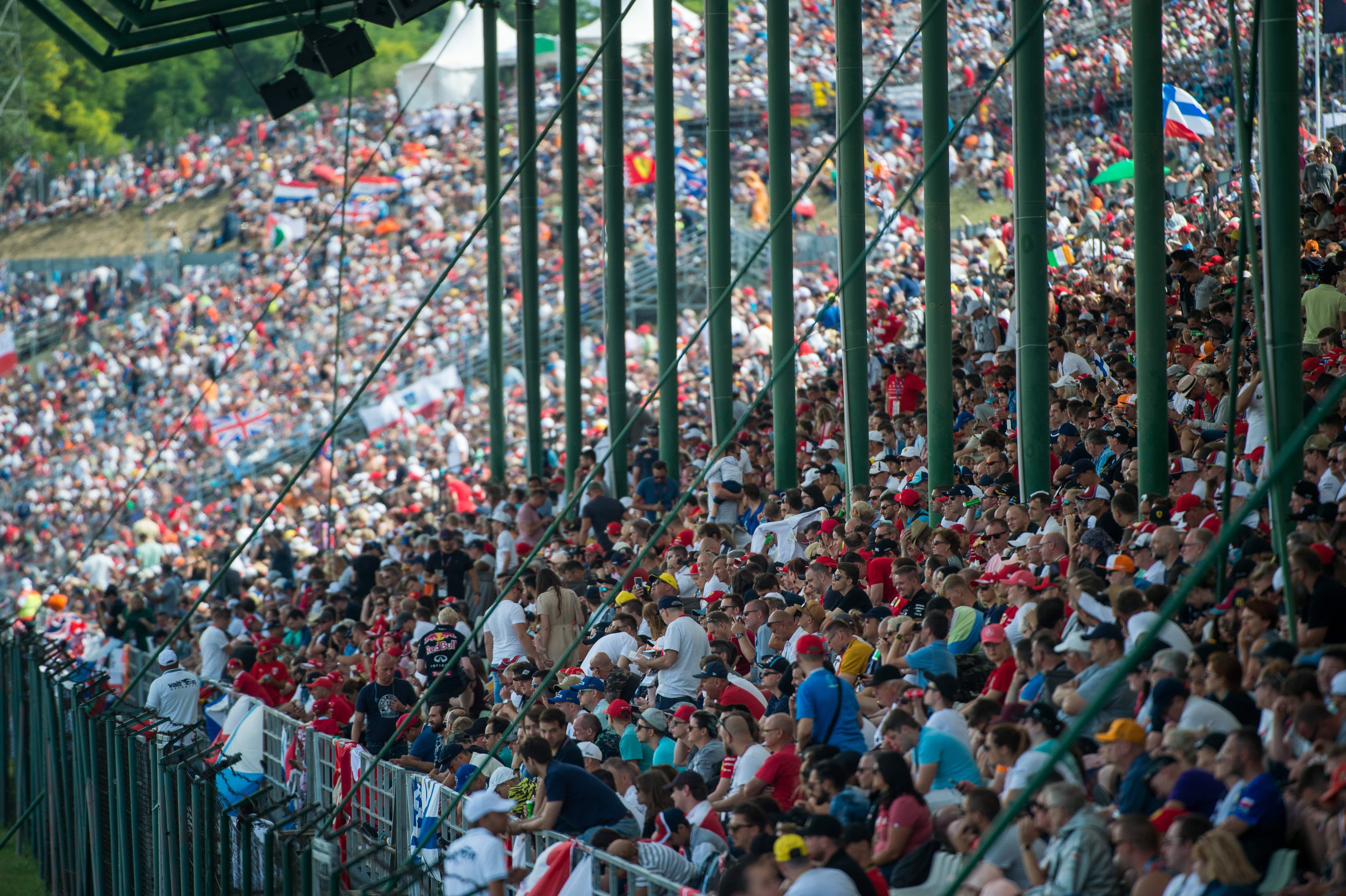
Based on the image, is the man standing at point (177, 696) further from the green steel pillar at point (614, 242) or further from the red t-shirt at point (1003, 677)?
the red t-shirt at point (1003, 677)

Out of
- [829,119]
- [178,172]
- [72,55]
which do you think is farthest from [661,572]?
[72,55]

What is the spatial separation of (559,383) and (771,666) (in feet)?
76.7

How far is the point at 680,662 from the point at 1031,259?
4.98m

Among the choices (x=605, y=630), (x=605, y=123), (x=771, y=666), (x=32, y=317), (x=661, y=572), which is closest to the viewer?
(x=771, y=666)

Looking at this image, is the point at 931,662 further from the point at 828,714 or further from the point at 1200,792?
the point at 1200,792

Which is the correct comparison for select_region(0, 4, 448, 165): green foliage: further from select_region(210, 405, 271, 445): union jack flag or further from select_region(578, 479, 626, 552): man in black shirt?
select_region(578, 479, 626, 552): man in black shirt

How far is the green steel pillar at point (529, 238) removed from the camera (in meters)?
23.1

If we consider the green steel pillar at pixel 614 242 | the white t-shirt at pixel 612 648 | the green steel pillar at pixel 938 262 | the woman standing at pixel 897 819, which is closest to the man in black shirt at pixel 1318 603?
the woman standing at pixel 897 819

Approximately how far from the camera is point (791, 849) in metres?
6.98

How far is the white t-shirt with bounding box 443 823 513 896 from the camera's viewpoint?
848 centimetres

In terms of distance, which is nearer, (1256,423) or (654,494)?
(1256,423)

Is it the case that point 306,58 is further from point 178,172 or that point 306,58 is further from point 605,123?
point 178,172

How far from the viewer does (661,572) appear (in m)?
15.4

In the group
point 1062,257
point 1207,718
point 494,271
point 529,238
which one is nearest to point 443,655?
point 1207,718
